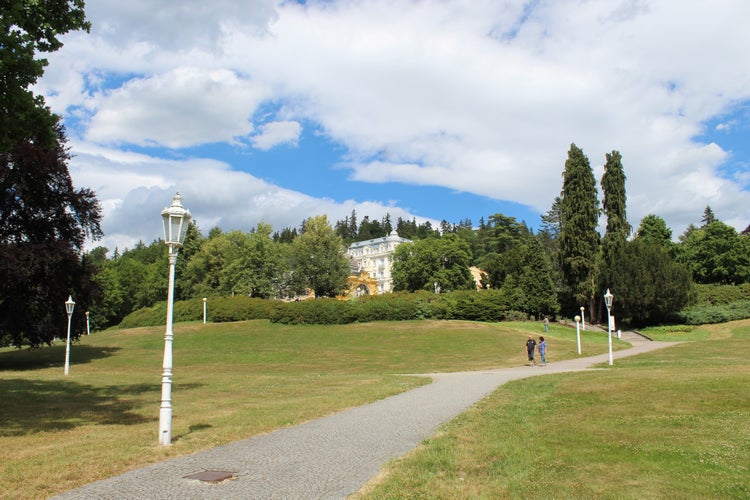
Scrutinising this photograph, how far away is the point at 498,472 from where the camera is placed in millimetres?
6836

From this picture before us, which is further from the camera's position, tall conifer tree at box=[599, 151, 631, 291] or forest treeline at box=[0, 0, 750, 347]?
tall conifer tree at box=[599, 151, 631, 291]

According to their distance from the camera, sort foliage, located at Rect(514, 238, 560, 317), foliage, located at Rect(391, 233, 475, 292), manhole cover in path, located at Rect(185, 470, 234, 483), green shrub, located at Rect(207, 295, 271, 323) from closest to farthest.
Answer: manhole cover in path, located at Rect(185, 470, 234, 483) → foliage, located at Rect(514, 238, 560, 317) → green shrub, located at Rect(207, 295, 271, 323) → foliage, located at Rect(391, 233, 475, 292)

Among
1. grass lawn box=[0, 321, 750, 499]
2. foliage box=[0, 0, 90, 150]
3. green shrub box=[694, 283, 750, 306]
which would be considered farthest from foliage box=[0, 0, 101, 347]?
green shrub box=[694, 283, 750, 306]

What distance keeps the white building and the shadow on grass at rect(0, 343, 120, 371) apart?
8720 centimetres

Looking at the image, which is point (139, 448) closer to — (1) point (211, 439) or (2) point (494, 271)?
(1) point (211, 439)

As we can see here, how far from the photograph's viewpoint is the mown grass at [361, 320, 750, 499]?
19.6 ft

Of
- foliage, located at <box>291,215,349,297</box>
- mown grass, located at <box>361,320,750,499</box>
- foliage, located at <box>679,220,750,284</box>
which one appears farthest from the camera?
foliage, located at <box>291,215,349,297</box>

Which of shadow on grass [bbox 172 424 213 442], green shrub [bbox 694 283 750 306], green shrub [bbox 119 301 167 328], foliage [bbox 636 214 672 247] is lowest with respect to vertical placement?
shadow on grass [bbox 172 424 213 442]

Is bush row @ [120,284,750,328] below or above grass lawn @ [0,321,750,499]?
above

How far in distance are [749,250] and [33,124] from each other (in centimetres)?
7562

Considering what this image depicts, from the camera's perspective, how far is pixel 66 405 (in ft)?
47.2

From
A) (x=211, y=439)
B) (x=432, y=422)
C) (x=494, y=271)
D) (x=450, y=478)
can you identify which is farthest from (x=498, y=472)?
(x=494, y=271)

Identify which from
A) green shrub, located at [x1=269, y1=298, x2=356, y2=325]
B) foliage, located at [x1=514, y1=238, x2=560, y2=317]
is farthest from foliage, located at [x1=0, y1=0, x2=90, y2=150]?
foliage, located at [x1=514, y1=238, x2=560, y2=317]

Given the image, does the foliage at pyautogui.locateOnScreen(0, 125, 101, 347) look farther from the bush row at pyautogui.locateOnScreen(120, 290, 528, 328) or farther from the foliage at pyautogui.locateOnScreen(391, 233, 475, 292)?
the foliage at pyautogui.locateOnScreen(391, 233, 475, 292)
